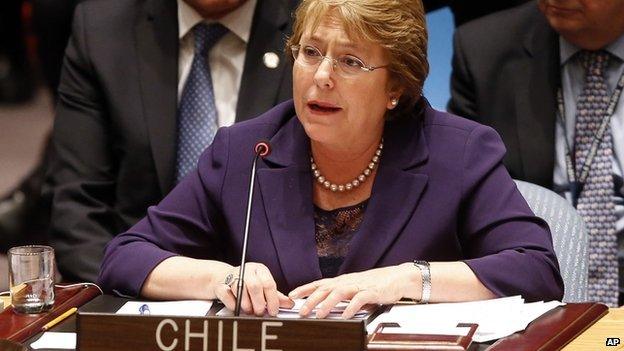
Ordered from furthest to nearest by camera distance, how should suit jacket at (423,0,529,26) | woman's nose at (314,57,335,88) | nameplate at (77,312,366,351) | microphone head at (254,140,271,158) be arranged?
suit jacket at (423,0,529,26), woman's nose at (314,57,335,88), microphone head at (254,140,271,158), nameplate at (77,312,366,351)

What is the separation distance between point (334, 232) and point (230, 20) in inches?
55.1

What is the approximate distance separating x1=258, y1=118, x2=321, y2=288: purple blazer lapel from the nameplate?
78cm

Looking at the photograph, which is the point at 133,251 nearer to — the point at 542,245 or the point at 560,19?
the point at 542,245

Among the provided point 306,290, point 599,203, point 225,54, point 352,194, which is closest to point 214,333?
point 306,290

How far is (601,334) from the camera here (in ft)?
8.68

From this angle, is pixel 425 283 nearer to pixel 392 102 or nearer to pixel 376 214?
pixel 376 214

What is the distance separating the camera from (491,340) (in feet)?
8.26

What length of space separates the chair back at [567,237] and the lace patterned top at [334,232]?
22.1 inches

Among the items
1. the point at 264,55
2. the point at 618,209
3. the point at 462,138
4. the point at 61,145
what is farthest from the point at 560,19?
the point at 61,145

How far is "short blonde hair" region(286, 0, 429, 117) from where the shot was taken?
9.91 ft

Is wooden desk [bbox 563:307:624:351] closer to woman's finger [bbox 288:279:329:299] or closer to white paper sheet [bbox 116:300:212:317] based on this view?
woman's finger [bbox 288:279:329:299]

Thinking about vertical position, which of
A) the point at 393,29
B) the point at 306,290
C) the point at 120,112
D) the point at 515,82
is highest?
the point at 393,29

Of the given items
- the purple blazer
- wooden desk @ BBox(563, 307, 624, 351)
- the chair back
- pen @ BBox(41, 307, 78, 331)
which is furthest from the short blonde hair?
pen @ BBox(41, 307, 78, 331)

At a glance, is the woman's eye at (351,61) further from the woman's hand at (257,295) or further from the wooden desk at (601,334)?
the wooden desk at (601,334)
